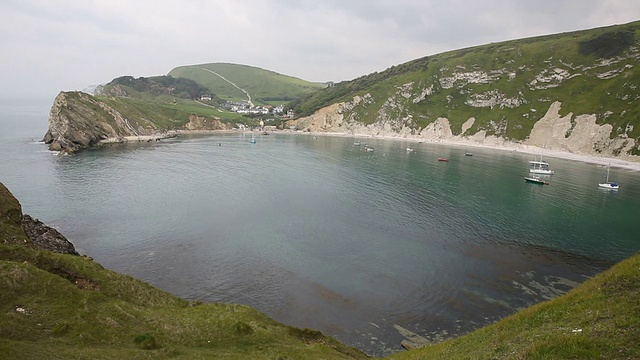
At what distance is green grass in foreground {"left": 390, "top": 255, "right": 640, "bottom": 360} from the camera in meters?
15.1

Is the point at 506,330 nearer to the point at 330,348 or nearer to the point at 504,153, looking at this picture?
the point at 330,348

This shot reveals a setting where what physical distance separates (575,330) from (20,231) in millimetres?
45881

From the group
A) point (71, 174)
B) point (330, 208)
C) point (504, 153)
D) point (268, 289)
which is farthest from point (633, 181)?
point (71, 174)

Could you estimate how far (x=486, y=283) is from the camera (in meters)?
48.1

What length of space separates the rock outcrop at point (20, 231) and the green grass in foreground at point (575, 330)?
117 ft

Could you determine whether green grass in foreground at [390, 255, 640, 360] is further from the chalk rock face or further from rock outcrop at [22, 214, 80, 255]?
the chalk rock face

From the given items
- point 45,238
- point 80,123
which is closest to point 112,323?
point 45,238

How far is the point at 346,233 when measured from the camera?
218 ft

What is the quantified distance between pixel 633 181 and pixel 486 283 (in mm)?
109107

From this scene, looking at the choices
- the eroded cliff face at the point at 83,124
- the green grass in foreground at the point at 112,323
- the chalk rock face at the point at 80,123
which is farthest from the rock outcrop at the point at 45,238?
the eroded cliff face at the point at 83,124

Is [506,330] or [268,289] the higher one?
[506,330]

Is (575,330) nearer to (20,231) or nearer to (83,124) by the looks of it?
(20,231)

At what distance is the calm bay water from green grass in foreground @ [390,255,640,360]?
14390mm

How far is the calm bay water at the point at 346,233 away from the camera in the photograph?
142ft
